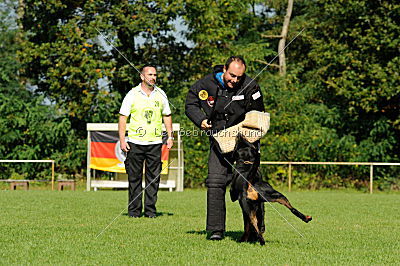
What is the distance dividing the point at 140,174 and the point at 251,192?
3.86 meters

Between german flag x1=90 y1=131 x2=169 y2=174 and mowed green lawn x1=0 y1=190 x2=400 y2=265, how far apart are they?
9.78 metres

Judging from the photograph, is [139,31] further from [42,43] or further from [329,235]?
[329,235]

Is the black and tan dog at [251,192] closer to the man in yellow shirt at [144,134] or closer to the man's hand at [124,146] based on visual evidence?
the man in yellow shirt at [144,134]

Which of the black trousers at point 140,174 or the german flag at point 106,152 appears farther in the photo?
the german flag at point 106,152

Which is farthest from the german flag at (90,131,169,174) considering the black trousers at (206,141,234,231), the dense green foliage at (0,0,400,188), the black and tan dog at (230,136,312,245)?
the black and tan dog at (230,136,312,245)

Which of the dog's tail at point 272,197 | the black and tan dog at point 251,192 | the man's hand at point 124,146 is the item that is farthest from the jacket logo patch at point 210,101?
the man's hand at point 124,146

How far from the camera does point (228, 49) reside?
2966 cm

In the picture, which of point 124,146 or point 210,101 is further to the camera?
point 124,146

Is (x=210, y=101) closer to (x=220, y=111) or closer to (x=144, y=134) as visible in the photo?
(x=220, y=111)

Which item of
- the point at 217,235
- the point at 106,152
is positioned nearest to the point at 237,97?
the point at 217,235

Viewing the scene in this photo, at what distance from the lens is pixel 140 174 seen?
1052 cm

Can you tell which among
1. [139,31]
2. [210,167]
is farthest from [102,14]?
[210,167]

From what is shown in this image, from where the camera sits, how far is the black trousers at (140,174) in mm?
10328

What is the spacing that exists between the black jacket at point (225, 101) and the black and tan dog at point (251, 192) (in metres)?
0.39
